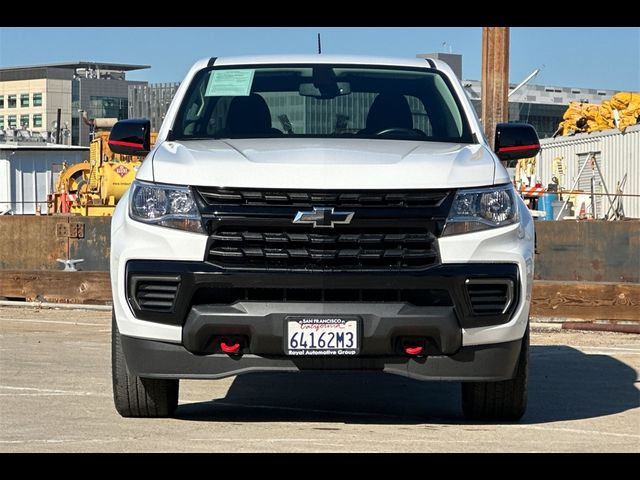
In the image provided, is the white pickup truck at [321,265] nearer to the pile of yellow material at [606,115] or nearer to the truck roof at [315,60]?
the truck roof at [315,60]

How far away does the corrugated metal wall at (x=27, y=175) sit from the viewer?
223ft

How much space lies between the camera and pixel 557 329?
44.6ft

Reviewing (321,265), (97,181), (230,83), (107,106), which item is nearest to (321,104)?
(230,83)

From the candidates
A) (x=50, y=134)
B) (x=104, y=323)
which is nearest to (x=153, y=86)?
(x=50, y=134)

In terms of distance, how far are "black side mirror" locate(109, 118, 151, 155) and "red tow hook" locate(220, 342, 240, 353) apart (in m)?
1.67

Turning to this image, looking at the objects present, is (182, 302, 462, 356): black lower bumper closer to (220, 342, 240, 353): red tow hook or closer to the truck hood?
(220, 342, 240, 353): red tow hook

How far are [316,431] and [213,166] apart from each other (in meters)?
1.41

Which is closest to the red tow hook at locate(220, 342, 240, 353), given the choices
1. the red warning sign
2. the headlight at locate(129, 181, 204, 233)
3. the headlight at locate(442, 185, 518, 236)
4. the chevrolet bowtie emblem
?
the headlight at locate(129, 181, 204, 233)

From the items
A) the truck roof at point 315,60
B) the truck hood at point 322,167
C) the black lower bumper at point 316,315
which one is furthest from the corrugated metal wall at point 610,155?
the black lower bumper at point 316,315

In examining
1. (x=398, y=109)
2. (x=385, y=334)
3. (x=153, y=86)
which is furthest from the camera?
(x=153, y=86)

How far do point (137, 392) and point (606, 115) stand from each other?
99.6ft

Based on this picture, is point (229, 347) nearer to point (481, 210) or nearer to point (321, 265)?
point (321, 265)

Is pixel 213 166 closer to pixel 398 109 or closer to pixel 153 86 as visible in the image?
pixel 398 109

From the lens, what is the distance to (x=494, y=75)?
19.0 metres
